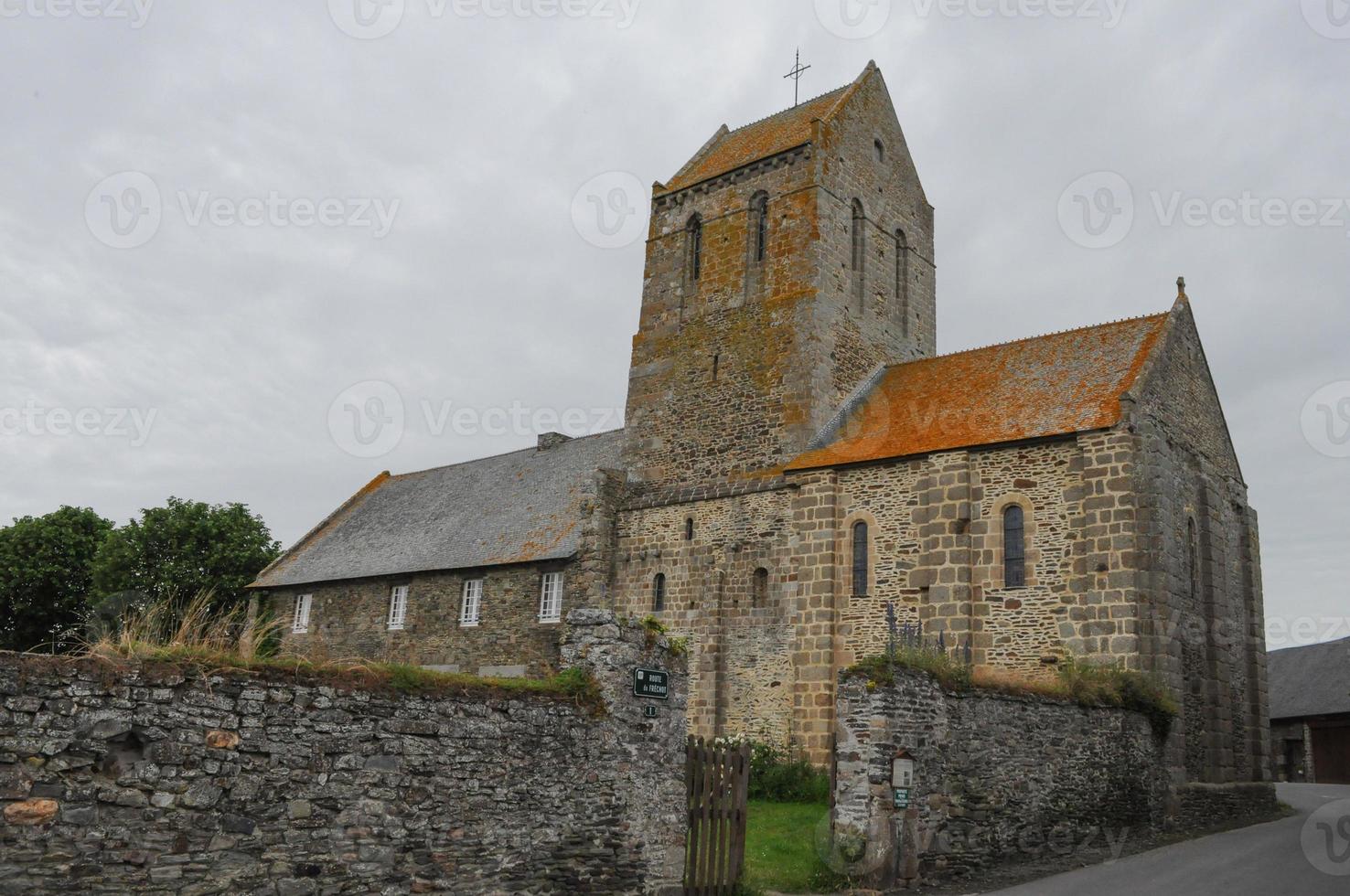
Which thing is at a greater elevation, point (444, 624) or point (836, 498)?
point (836, 498)

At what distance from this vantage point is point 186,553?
3641 cm

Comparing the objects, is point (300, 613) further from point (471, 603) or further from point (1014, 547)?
point (1014, 547)

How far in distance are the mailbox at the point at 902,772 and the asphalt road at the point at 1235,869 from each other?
1724 mm

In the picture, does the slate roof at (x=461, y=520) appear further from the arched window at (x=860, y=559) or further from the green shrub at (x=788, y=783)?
the green shrub at (x=788, y=783)

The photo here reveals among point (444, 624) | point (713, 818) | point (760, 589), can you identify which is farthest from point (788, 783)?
point (444, 624)

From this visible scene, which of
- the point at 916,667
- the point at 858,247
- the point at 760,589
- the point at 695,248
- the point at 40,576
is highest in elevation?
the point at 695,248

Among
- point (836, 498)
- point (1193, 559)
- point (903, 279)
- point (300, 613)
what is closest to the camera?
point (1193, 559)

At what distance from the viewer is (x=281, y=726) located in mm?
8570

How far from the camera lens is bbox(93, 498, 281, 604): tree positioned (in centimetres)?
3512

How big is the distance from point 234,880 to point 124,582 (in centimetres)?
3071

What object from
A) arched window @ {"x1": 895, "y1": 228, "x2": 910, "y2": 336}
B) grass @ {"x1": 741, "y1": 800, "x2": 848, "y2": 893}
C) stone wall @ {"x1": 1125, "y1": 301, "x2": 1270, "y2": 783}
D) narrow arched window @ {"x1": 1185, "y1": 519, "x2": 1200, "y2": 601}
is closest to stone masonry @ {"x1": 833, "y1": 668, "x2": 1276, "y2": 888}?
grass @ {"x1": 741, "y1": 800, "x2": 848, "y2": 893}

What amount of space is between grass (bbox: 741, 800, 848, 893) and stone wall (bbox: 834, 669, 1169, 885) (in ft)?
1.74

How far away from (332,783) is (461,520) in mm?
24220

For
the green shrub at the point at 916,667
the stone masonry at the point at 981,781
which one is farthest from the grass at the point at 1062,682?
the stone masonry at the point at 981,781
